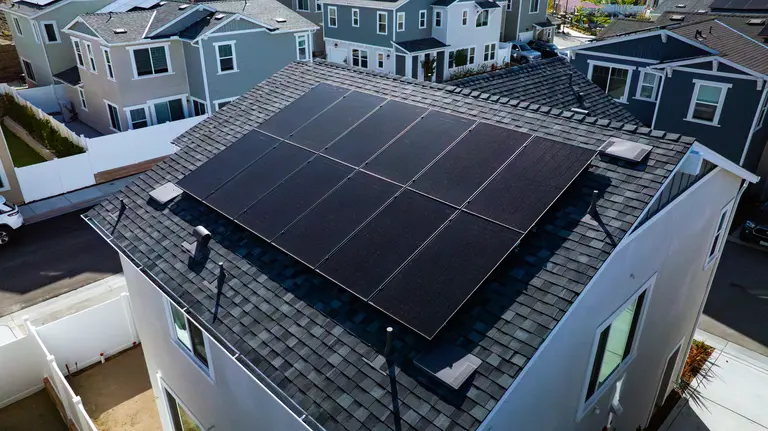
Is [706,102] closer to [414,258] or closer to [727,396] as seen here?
[727,396]

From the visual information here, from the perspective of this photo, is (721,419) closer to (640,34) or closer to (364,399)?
(364,399)

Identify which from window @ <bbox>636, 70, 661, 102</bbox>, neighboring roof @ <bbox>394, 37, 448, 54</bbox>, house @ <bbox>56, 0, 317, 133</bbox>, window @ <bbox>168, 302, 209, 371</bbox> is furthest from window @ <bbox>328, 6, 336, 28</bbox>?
window @ <bbox>168, 302, 209, 371</bbox>

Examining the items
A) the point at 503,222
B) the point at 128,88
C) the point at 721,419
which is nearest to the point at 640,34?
the point at 721,419

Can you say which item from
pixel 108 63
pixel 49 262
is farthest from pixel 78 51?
pixel 49 262

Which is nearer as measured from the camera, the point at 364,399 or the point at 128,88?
the point at 364,399

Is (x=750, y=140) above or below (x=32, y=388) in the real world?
above
